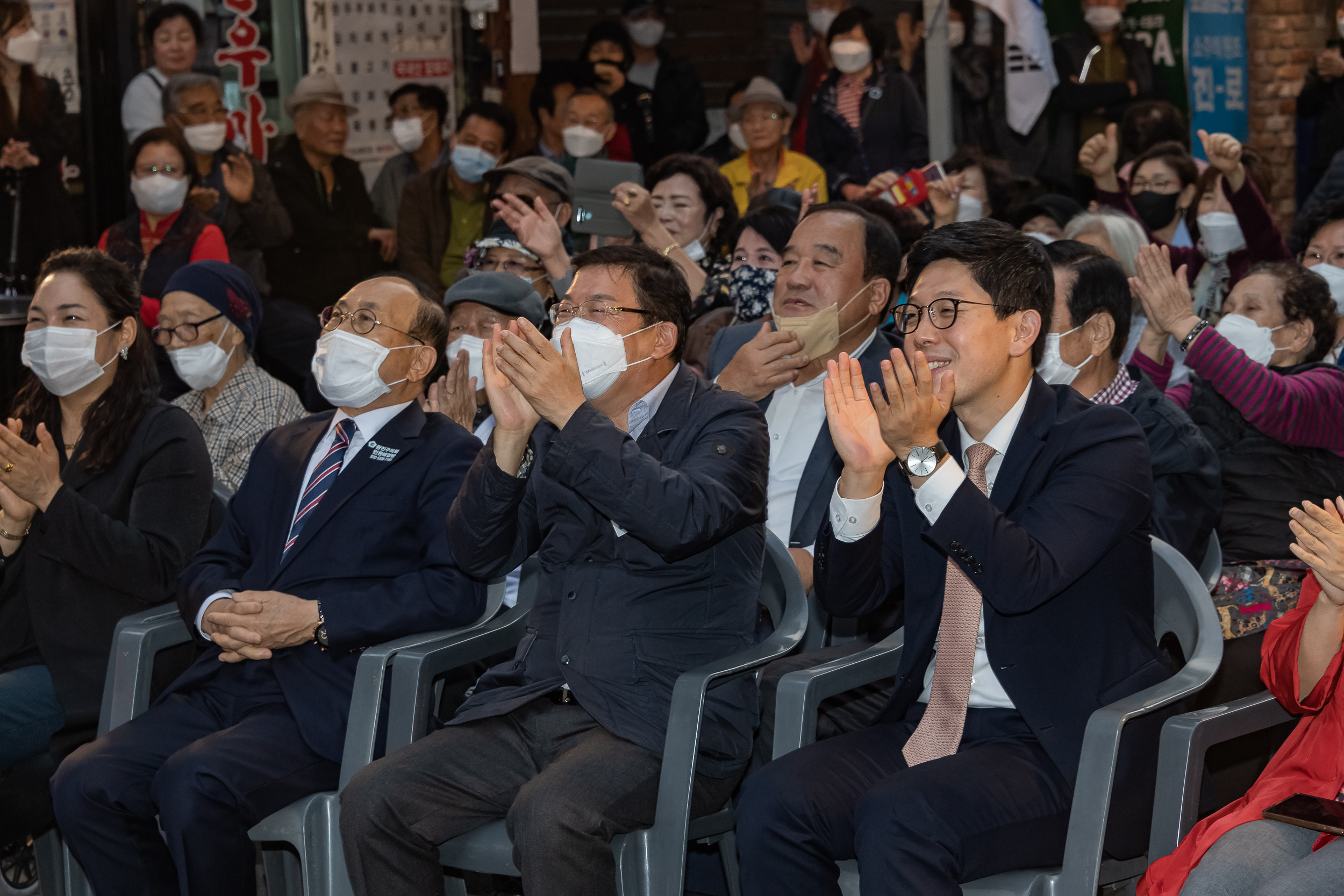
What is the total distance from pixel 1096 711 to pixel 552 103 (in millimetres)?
5798

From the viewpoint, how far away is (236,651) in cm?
324

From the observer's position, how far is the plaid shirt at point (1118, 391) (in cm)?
368

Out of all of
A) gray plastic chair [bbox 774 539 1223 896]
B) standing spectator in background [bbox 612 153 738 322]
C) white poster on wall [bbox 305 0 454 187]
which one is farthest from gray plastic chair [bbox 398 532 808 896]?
white poster on wall [bbox 305 0 454 187]

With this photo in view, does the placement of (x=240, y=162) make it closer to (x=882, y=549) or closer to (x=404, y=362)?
(x=404, y=362)

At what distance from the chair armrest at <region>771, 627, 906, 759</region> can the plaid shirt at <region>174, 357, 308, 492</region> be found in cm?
231

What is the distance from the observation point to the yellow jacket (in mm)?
6934

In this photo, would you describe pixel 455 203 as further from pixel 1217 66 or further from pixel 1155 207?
pixel 1217 66

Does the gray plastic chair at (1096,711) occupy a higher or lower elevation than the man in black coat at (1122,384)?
lower

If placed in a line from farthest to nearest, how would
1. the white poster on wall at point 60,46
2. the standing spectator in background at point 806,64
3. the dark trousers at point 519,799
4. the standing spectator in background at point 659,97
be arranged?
the standing spectator in background at point 659,97 → the standing spectator in background at point 806,64 → the white poster on wall at point 60,46 → the dark trousers at point 519,799

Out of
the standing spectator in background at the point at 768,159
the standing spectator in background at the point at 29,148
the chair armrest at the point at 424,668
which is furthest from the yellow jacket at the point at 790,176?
the chair armrest at the point at 424,668

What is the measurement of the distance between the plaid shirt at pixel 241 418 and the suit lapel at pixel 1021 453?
8.48 ft

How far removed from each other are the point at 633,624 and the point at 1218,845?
118 centimetres

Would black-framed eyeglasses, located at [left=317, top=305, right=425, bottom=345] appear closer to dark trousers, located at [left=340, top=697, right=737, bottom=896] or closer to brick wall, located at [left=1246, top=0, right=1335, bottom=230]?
dark trousers, located at [left=340, top=697, right=737, bottom=896]

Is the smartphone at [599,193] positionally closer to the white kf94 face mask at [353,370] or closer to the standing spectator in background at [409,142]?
the white kf94 face mask at [353,370]
